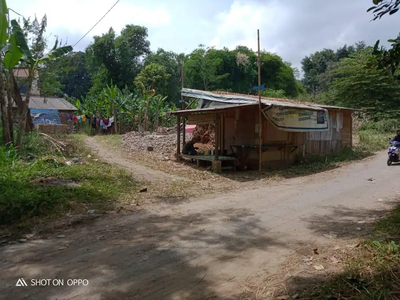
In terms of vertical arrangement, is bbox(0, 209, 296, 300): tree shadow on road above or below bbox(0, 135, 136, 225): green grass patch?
below

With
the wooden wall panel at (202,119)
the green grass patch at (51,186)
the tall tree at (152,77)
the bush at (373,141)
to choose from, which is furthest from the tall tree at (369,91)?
the green grass patch at (51,186)

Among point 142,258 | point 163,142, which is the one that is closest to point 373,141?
point 163,142

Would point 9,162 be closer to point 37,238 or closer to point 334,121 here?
point 37,238

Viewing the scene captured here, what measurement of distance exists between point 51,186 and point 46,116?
21106 millimetres

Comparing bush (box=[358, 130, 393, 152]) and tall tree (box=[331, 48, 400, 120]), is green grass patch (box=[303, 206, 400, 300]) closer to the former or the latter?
bush (box=[358, 130, 393, 152])

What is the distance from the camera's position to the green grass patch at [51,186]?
235 inches

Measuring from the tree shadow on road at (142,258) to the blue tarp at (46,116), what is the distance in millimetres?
22527

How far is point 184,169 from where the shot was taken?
11.5m

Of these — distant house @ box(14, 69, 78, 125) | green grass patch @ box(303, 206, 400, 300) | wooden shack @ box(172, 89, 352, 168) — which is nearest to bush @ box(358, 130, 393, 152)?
wooden shack @ box(172, 89, 352, 168)

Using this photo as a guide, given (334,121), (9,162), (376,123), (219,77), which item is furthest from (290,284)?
(219,77)

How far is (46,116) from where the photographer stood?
86.2 ft

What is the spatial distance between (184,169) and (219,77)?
2575 centimetres

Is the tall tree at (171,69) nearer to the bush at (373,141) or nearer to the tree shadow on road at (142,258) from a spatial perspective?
the bush at (373,141)

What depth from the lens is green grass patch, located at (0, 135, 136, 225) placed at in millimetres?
5969
